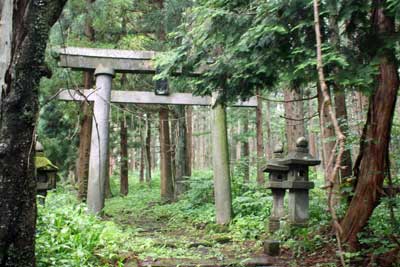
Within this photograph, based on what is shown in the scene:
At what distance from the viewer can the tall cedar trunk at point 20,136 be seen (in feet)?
9.77

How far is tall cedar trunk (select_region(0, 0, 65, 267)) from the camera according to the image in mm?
2977

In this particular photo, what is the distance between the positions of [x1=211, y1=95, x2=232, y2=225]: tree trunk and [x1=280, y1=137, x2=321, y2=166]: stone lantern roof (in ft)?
7.65

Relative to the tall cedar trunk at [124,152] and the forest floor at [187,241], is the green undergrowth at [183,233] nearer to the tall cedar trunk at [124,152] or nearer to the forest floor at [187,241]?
the forest floor at [187,241]

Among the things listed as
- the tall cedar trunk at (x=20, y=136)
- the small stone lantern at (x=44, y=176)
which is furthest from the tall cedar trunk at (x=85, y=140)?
the tall cedar trunk at (x=20, y=136)

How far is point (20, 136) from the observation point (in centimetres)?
303

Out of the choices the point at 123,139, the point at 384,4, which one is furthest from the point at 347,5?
the point at 123,139

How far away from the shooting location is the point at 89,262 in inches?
183

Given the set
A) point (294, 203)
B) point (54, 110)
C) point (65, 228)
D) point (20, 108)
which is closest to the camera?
point (20, 108)

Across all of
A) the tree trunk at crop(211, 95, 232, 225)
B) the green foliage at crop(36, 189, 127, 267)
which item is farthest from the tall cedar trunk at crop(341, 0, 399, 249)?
the tree trunk at crop(211, 95, 232, 225)

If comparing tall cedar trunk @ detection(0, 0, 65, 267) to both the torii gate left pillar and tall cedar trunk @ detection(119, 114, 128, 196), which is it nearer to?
the torii gate left pillar

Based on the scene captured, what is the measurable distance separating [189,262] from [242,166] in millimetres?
7147

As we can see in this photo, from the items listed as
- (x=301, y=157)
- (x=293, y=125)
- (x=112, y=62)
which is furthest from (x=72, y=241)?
(x=293, y=125)

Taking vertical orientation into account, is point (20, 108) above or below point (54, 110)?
below

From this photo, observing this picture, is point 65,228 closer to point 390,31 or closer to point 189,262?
point 189,262
